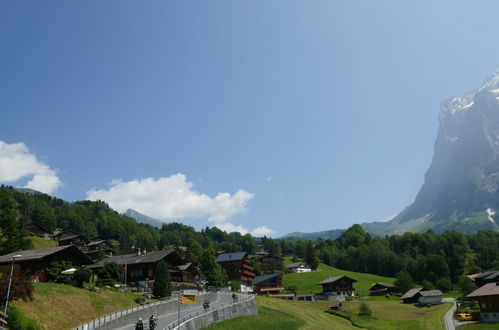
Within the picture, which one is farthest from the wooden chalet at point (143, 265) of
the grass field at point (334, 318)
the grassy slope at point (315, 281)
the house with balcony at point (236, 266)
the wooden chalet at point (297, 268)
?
the wooden chalet at point (297, 268)

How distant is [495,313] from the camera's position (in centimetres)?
6788

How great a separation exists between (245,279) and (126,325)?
11219cm

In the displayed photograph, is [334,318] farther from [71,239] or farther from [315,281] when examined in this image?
[71,239]

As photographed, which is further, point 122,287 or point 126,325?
point 122,287

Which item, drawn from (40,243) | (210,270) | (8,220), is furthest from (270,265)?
(8,220)

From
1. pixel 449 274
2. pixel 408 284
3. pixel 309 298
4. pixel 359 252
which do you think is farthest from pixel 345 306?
pixel 359 252

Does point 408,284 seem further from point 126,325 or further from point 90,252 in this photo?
point 90,252

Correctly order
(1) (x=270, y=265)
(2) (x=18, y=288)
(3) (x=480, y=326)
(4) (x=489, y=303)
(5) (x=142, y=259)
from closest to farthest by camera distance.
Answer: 1. (2) (x=18, y=288)
2. (3) (x=480, y=326)
3. (4) (x=489, y=303)
4. (5) (x=142, y=259)
5. (1) (x=270, y=265)

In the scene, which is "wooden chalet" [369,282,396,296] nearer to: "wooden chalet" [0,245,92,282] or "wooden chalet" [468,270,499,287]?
"wooden chalet" [468,270,499,287]

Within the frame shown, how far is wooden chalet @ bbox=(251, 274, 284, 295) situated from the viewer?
121919mm

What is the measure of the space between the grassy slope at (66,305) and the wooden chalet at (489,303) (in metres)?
63.0

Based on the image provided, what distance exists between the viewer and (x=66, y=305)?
4012cm

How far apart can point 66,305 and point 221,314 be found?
17.4 meters

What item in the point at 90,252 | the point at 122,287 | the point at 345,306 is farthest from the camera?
the point at 90,252
